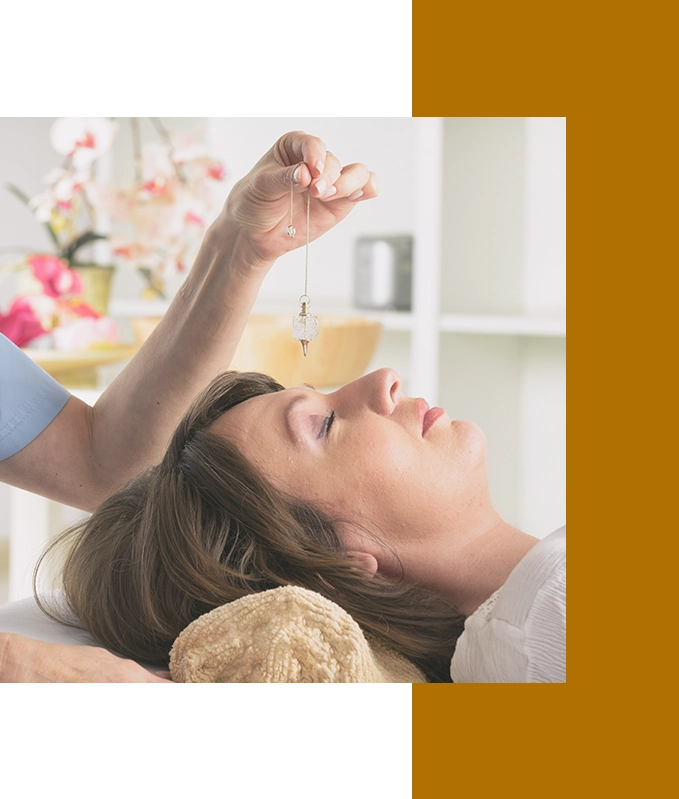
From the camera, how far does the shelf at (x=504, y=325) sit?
135cm

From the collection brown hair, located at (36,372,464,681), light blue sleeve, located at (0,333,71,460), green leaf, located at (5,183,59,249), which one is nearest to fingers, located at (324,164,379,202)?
brown hair, located at (36,372,464,681)

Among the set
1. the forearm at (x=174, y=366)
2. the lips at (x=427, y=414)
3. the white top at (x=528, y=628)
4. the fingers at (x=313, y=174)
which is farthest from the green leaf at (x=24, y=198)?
the white top at (x=528, y=628)

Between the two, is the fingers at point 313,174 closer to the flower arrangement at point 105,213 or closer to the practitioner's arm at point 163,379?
the practitioner's arm at point 163,379

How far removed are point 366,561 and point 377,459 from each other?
0.25 ft

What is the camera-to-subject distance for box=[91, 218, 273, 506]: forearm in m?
0.85

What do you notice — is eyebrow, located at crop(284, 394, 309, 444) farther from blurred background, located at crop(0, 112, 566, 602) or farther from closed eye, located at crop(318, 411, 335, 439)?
blurred background, located at crop(0, 112, 566, 602)

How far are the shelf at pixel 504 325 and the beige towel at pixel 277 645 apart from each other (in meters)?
0.84

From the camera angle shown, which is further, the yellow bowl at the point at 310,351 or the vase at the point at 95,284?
the vase at the point at 95,284

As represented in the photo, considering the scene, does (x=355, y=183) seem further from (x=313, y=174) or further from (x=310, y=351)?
(x=310, y=351)

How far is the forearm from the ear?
0.27 metres

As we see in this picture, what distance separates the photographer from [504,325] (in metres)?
1.42

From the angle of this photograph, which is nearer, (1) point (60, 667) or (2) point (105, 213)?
(1) point (60, 667)

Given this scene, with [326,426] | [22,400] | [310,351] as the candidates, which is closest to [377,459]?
[326,426]
